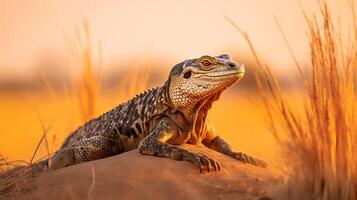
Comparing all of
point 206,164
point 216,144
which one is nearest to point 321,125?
point 206,164

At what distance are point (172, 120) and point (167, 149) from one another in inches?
31.2

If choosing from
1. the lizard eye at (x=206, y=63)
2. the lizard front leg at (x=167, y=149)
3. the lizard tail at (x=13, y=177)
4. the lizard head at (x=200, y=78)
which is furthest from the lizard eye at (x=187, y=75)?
the lizard tail at (x=13, y=177)

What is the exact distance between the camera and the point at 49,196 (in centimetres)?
568

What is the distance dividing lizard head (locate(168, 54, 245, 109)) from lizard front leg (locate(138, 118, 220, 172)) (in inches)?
10.6

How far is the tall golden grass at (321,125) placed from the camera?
5.05 meters

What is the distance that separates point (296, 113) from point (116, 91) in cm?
667

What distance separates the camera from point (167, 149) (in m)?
6.48

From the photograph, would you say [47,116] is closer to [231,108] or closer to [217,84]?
[231,108]

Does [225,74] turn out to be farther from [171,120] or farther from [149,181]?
[149,181]

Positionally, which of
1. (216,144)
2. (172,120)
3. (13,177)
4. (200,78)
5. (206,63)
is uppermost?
(206,63)

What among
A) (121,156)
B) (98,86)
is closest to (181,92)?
(121,156)

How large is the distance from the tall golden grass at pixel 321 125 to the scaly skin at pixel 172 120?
1.06 metres

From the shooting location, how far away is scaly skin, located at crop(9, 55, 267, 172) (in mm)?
6789

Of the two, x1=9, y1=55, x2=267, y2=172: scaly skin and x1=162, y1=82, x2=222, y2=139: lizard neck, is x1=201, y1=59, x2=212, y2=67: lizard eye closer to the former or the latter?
x1=9, y1=55, x2=267, y2=172: scaly skin
